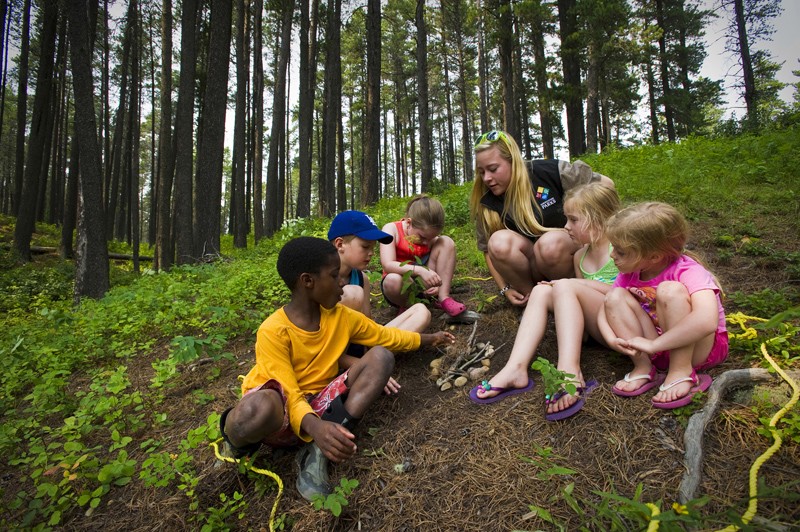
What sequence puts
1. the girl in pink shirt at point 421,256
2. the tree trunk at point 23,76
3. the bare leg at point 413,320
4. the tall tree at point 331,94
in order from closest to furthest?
the bare leg at point 413,320 < the girl in pink shirt at point 421,256 < the tall tree at point 331,94 < the tree trunk at point 23,76

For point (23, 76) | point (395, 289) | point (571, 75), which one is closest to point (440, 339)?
point (395, 289)

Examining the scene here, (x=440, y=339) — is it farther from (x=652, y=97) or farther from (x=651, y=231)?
(x=652, y=97)

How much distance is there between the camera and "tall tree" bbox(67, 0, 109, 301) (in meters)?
7.48

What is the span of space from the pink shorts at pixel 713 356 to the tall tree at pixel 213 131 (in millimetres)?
8621

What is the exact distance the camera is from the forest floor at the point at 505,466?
163 centimetres

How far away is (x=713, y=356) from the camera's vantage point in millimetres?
2074

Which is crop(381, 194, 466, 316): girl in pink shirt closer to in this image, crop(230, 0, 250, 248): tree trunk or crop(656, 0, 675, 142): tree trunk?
crop(230, 0, 250, 248): tree trunk

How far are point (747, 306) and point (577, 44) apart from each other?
12.2m

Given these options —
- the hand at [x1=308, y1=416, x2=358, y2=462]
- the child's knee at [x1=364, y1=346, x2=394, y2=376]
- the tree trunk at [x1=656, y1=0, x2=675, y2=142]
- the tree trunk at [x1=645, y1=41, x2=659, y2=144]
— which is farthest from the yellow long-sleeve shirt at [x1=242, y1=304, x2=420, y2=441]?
the tree trunk at [x1=645, y1=41, x2=659, y2=144]

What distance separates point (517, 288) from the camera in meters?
3.27

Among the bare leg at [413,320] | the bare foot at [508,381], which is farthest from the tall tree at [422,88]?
the bare foot at [508,381]

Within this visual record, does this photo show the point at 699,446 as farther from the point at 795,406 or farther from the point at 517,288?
the point at 517,288

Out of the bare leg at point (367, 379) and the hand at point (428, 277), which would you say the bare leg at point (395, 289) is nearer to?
the hand at point (428, 277)

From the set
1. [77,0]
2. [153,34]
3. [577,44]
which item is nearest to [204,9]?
[153,34]
